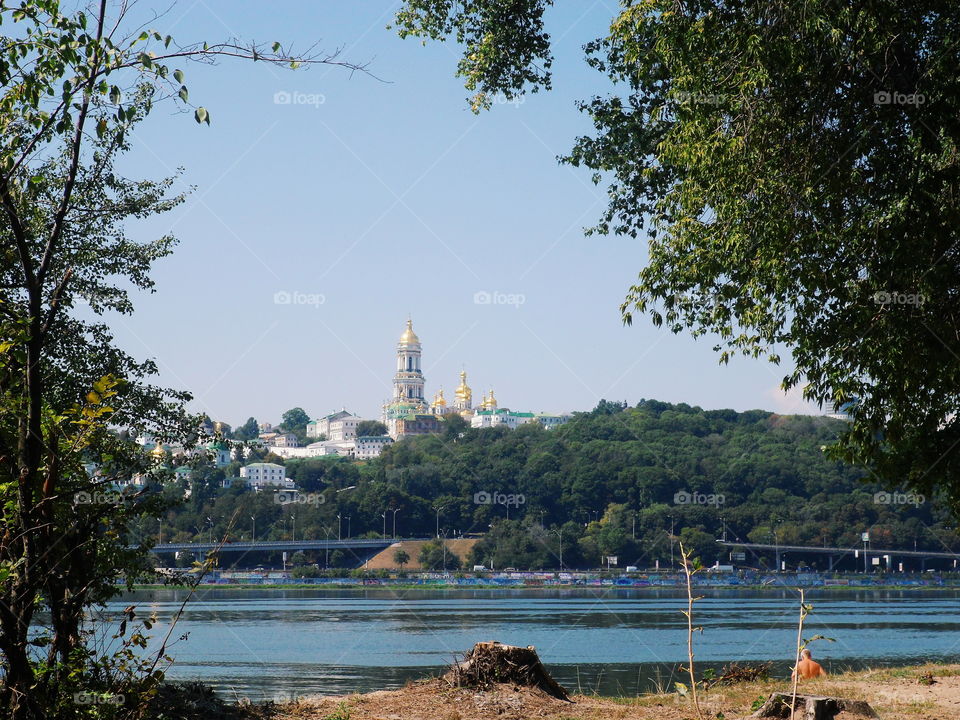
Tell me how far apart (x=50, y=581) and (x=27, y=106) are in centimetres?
267

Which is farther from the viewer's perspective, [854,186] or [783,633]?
[783,633]

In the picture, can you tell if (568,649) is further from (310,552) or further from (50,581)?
(310,552)

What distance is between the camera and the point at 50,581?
6000 mm

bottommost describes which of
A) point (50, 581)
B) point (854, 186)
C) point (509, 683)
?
point (509, 683)

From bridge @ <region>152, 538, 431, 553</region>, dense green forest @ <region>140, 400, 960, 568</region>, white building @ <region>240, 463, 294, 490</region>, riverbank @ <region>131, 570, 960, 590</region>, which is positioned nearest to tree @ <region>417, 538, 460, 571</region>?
riverbank @ <region>131, 570, 960, 590</region>

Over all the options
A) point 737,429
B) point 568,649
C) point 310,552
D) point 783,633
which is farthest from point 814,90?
point 737,429
